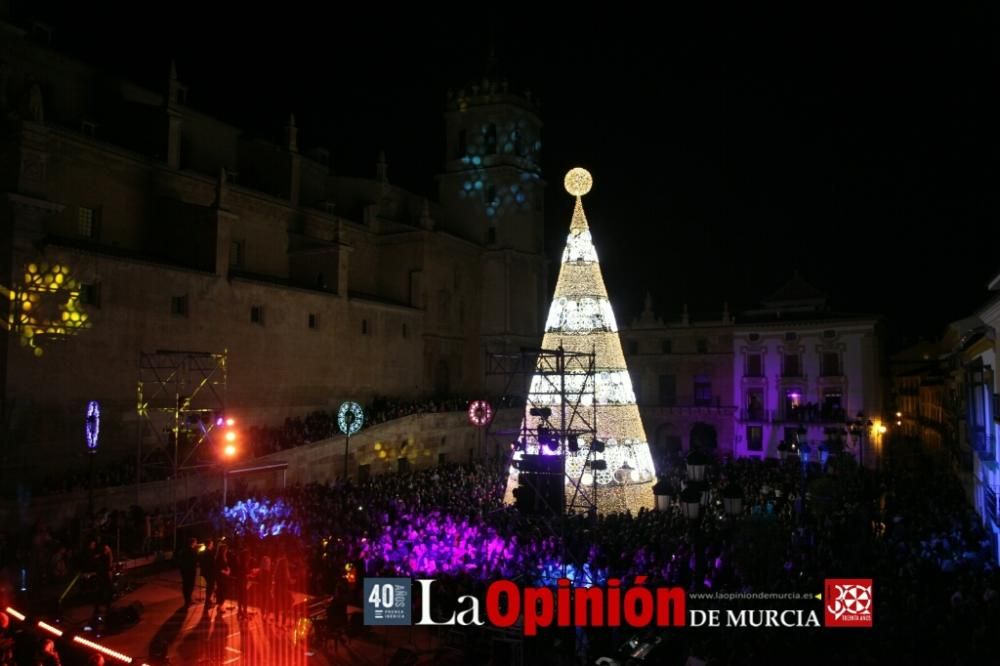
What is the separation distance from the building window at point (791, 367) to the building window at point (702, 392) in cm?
460

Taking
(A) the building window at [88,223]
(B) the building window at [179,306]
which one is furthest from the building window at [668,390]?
(A) the building window at [88,223]

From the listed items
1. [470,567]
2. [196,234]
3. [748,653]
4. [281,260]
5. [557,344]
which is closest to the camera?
[748,653]

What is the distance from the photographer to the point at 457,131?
43469mm

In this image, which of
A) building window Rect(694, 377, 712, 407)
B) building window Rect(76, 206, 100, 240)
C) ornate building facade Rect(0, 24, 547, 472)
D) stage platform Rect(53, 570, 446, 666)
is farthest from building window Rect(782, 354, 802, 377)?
building window Rect(76, 206, 100, 240)

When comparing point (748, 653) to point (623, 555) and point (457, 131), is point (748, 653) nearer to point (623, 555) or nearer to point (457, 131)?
point (623, 555)

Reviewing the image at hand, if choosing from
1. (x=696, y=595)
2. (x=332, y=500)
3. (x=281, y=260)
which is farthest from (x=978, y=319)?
(x=281, y=260)

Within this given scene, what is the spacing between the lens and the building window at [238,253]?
92.9 feet

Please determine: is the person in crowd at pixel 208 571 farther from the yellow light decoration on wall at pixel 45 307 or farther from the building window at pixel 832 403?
the building window at pixel 832 403

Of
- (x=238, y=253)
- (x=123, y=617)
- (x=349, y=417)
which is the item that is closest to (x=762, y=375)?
(x=349, y=417)

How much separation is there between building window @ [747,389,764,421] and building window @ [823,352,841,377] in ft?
11.7

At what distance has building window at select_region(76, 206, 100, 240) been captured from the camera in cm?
2314

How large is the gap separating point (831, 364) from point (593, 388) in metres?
25.1

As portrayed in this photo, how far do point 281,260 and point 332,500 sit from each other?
1494 centimetres

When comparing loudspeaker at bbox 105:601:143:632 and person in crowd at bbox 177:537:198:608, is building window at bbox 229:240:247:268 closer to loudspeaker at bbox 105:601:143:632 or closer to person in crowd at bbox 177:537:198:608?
person in crowd at bbox 177:537:198:608
